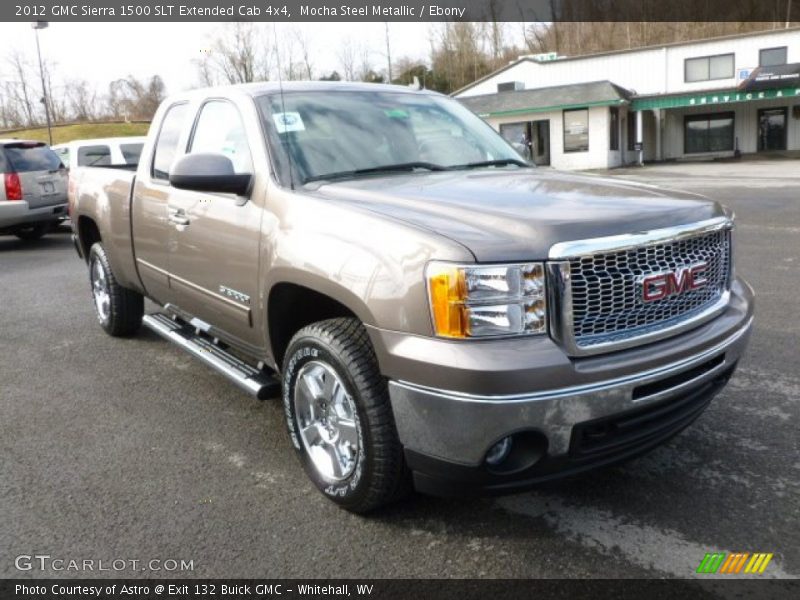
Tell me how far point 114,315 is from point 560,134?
3092 cm

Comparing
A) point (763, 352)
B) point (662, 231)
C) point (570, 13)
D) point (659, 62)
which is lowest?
point (763, 352)

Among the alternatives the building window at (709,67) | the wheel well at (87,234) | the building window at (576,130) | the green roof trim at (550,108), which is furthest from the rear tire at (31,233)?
the building window at (709,67)

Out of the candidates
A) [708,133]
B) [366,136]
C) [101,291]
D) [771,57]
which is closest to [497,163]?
[366,136]

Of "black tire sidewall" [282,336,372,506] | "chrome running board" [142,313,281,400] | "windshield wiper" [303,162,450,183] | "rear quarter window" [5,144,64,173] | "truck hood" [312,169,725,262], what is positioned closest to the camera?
"truck hood" [312,169,725,262]

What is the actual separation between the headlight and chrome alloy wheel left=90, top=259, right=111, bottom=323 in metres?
4.20

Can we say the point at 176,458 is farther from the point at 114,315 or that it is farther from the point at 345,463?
the point at 114,315

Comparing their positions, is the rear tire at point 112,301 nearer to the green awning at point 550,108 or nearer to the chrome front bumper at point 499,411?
the chrome front bumper at point 499,411

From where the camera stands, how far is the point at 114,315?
19.4 ft

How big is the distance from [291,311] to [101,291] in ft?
11.1

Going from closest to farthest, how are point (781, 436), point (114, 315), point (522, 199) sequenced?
point (522, 199), point (781, 436), point (114, 315)

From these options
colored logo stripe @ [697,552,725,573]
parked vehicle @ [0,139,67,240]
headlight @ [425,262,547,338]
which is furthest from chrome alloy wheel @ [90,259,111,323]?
parked vehicle @ [0,139,67,240]

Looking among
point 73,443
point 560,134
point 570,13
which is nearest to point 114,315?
point 73,443

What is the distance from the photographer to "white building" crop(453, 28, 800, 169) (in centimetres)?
3266

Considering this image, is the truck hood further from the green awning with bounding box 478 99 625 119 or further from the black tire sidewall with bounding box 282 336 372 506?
the green awning with bounding box 478 99 625 119
